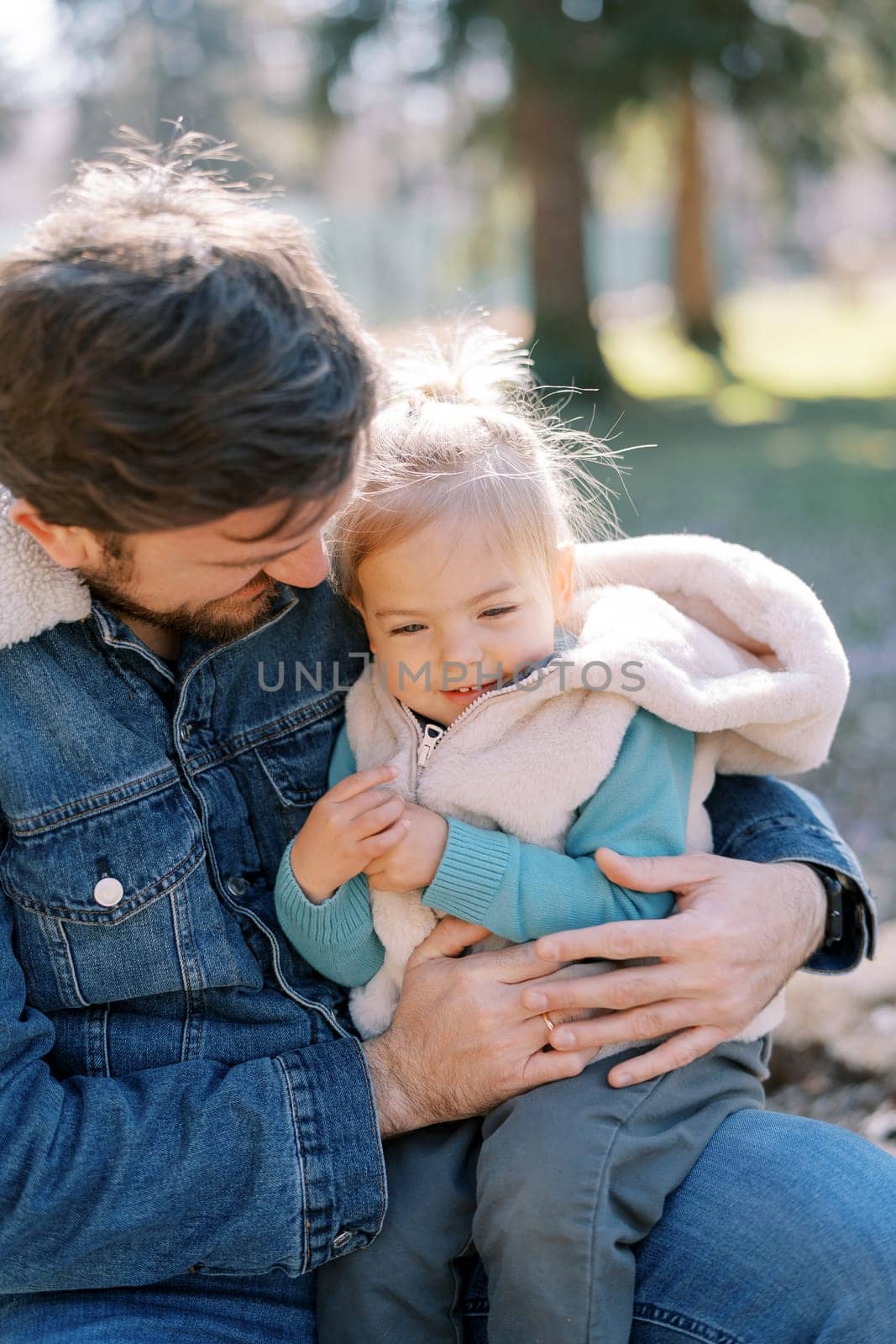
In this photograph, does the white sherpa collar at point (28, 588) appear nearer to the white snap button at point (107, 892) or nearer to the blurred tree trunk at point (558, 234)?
the white snap button at point (107, 892)


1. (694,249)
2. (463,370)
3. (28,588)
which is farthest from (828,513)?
(694,249)

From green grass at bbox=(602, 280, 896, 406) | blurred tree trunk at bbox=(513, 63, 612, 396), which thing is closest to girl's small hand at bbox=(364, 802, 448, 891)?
blurred tree trunk at bbox=(513, 63, 612, 396)

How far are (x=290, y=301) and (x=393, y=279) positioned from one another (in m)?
19.7

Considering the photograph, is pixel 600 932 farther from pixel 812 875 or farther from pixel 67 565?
pixel 67 565

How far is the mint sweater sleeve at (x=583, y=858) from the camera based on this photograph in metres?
1.83

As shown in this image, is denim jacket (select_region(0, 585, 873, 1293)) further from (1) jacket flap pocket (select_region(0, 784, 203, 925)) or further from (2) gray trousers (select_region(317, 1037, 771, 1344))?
(2) gray trousers (select_region(317, 1037, 771, 1344))

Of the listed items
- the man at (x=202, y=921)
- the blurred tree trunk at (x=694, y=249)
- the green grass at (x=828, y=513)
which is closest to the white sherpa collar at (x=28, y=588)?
the man at (x=202, y=921)

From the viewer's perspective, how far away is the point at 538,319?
44.1ft

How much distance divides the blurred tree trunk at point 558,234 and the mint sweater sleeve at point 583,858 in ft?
37.5

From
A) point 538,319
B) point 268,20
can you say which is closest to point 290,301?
point 538,319

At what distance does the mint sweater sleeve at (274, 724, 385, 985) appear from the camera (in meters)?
1.86

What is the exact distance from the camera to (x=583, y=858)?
1913 millimetres

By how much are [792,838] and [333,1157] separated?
34.6 inches

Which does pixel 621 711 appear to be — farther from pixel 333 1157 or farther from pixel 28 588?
pixel 28 588
